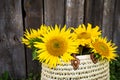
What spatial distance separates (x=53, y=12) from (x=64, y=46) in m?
0.97

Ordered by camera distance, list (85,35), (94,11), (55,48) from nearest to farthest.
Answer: (55,48), (85,35), (94,11)

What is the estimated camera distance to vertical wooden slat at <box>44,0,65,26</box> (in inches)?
110

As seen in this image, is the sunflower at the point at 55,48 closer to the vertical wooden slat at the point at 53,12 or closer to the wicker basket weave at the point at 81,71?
the wicker basket weave at the point at 81,71

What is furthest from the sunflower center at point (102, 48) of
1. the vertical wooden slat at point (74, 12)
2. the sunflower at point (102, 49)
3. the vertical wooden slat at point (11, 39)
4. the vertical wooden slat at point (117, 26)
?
the vertical wooden slat at point (117, 26)

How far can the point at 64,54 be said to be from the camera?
1.88 metres

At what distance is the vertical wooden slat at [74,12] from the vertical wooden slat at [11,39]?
0.40m

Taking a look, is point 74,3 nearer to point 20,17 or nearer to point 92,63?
point 20,17

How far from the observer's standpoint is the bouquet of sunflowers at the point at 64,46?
6.15ft

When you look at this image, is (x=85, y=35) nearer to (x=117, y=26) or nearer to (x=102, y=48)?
(x=102, y=48)

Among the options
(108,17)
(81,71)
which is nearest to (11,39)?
(108,17)

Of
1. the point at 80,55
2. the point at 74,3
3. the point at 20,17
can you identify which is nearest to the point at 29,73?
the point at 20,17

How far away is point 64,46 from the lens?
6.19 feet

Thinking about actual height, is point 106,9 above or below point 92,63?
above

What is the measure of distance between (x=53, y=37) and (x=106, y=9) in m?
1.18
